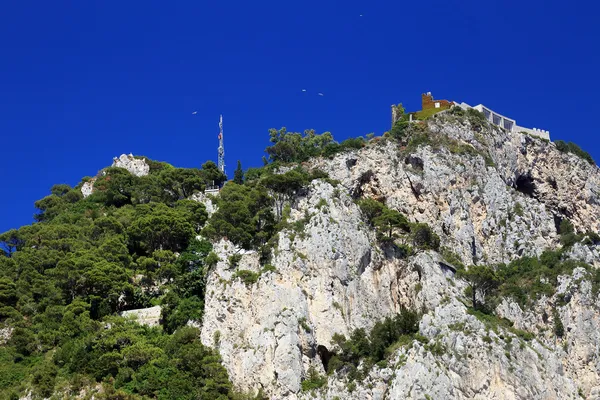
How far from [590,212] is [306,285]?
135 ft

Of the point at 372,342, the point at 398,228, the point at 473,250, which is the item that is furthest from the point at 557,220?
the point at 372,342

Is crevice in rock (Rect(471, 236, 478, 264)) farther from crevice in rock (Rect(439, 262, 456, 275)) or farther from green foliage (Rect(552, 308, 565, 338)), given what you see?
green foliage (Rect(552, 308, 565, 338))

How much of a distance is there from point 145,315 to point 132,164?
37.9 meters

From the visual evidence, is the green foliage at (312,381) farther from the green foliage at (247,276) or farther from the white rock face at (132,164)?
the white rock face at (132,164)

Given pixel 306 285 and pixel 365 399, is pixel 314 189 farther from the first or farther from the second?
pixel 365 399

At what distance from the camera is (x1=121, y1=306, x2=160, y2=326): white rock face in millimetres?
61188

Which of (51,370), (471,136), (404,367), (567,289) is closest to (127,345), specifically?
(51,370)

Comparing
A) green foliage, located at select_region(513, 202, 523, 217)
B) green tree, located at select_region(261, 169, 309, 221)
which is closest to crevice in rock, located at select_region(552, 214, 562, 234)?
green foliage, located at select_region(513, 202, 523, 217)

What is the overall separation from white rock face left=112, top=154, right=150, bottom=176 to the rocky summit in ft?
38.1

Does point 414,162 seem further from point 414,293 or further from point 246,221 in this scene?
point 246,221

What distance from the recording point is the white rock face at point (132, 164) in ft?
313

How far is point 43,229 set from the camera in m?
74.0

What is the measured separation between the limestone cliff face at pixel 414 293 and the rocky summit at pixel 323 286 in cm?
12

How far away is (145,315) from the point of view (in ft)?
203
